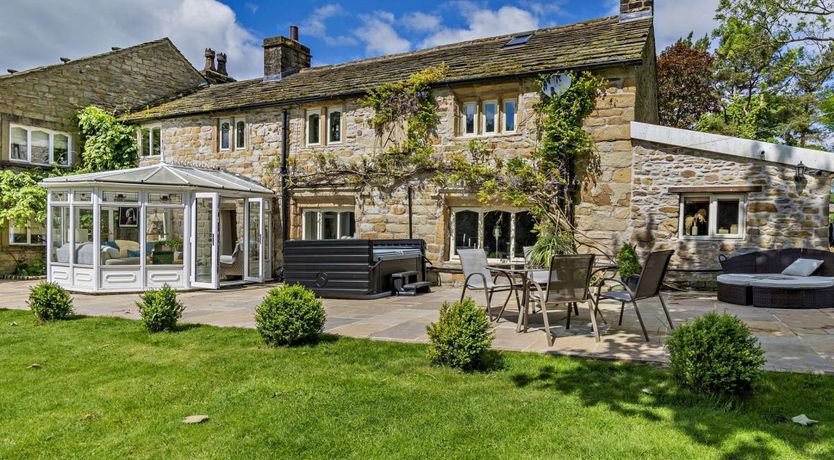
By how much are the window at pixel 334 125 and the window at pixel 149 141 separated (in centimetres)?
Answer: 613

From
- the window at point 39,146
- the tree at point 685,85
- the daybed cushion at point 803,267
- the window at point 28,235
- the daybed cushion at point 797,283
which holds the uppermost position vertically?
the tree at point 685,85

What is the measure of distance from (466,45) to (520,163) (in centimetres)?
588

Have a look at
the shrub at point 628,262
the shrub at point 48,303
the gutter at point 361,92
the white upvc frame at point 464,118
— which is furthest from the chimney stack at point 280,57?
the shrub at point 628,262

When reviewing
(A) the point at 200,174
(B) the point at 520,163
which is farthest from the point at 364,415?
(A) the point at 200,174

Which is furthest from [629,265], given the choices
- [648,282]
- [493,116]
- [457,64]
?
[457,64]

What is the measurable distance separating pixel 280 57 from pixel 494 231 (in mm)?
10098

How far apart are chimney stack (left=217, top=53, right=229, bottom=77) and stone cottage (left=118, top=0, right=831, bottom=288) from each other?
217 inches

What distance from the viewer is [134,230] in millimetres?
10961

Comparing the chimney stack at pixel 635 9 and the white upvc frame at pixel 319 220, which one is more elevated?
the chimney stack at pixel 635 9

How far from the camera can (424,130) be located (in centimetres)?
1215

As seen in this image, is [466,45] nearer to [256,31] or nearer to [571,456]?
[256,31]

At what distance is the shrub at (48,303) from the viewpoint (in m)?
7.19

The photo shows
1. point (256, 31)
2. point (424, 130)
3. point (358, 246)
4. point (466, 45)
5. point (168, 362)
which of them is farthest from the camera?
point (256, 31)

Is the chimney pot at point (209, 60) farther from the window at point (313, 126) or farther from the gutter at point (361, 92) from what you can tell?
the window at point (313, 126)
